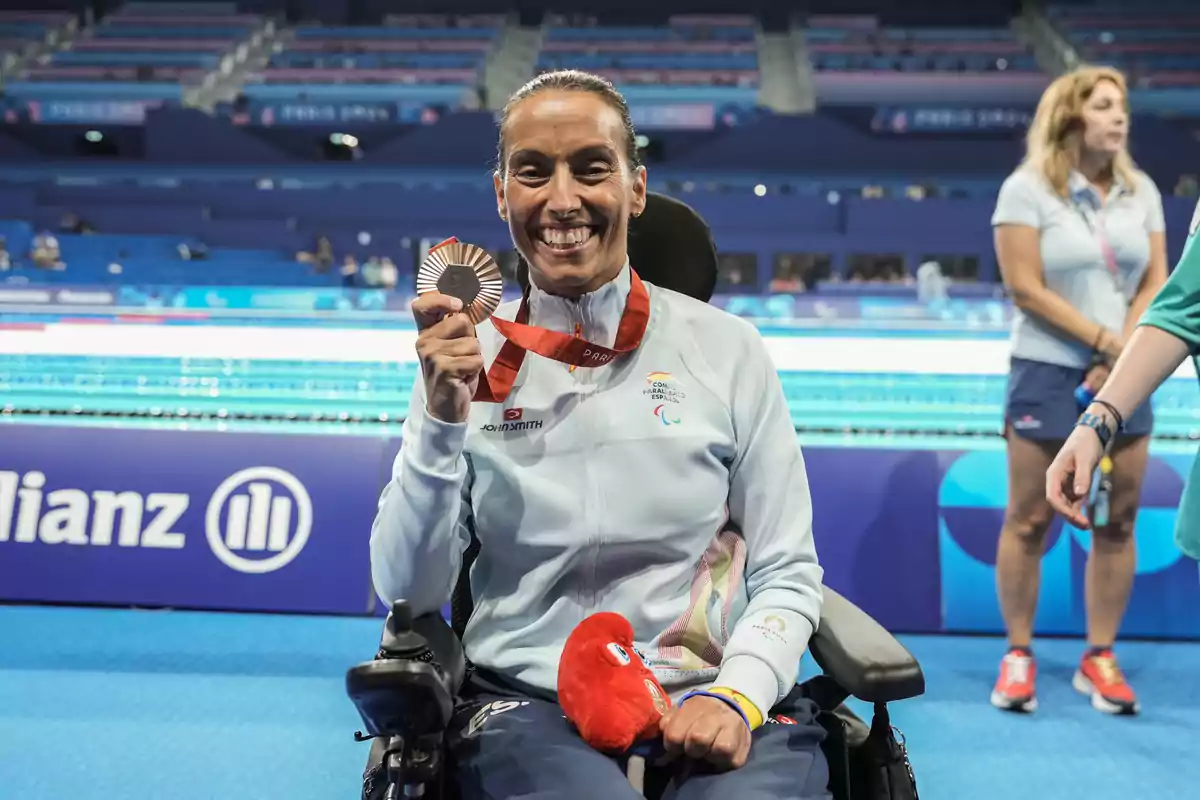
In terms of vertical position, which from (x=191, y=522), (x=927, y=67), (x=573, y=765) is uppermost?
(x=927, y=67)

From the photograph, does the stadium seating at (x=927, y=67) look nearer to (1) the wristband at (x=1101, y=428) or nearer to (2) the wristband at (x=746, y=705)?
(1) the wristband at (x=1101, y=428)

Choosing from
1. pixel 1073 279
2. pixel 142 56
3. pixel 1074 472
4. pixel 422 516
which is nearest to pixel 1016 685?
pixel 1073 279

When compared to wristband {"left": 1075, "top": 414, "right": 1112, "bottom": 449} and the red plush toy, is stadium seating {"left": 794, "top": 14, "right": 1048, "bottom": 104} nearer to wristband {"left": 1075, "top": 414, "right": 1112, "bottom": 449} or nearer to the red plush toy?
wristband {"left": 1075, "top": 414, "right": 1112, "bottom": 449}

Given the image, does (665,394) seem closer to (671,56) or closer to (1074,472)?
(1074,472)

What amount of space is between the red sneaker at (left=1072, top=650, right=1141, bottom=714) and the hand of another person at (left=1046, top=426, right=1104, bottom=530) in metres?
1.41

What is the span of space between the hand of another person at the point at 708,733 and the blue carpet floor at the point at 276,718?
46.0 inches

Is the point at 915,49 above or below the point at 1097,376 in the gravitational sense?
above

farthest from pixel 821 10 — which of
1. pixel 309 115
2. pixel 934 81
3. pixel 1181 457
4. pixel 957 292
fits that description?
pixel 1181 457

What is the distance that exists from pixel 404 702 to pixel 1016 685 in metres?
1.98

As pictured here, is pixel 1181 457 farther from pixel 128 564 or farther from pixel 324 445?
pixel 128 564

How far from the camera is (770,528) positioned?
1.23 meters

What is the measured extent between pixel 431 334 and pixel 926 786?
1.60m

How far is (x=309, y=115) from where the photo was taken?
1416cm

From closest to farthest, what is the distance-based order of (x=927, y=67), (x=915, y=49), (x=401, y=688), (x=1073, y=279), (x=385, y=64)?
1. (x=401, y=688)
2. (x=1073, y=279)
3. (x=927, y=67)
4. (x=385, y=64)
5. (x=915, y=49)
